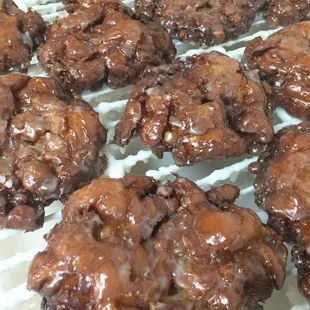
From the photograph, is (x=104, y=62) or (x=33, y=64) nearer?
(x=104, y=62)

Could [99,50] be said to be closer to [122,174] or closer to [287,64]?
[122,174]

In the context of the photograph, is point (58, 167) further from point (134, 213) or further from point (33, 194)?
point (134, 213)

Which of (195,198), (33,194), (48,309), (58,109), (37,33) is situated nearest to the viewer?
(48,309)

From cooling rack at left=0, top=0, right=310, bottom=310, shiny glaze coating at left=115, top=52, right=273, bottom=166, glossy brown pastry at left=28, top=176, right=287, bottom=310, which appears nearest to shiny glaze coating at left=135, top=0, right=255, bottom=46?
cooling rack at left=0, top=0, right=310, bottom=310

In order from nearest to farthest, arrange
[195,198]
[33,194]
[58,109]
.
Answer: [195,198], [33,194], [58,109]

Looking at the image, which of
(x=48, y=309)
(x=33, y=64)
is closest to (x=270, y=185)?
(x=48, y=309)

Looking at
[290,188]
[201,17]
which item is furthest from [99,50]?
[290,188]
